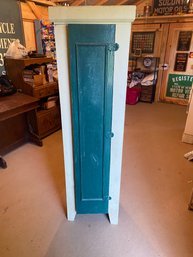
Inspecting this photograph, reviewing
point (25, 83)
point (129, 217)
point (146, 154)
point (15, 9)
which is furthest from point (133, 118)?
point (15, 9)

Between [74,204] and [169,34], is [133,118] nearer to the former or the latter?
[169,34]

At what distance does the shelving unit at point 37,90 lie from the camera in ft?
8.73

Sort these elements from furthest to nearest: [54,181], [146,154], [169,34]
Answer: [169,34] < [146,154] < [54,181]

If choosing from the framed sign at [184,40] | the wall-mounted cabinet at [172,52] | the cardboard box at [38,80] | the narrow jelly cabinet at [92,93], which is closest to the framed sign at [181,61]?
the wall-mounted cabinet at [172,52]

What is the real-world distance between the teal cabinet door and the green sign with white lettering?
159 inches

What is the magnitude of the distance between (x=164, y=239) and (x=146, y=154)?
1.26m

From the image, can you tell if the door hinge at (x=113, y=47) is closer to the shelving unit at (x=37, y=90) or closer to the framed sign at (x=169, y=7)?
the shelving unit at (x=37, y=90)

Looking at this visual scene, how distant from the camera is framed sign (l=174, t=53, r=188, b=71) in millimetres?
4391

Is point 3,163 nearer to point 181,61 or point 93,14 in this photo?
point 93,14

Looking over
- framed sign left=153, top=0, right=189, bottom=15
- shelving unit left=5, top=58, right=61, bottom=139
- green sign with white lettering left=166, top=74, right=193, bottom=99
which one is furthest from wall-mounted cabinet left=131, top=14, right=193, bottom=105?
shelving unit left=5, top=58, right=61, bottom=139

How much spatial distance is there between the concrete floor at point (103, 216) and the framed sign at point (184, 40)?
2.70 meters

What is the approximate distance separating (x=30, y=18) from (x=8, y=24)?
52 centimetres

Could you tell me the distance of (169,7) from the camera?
4.21 meters

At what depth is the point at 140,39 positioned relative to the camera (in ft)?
15.7
